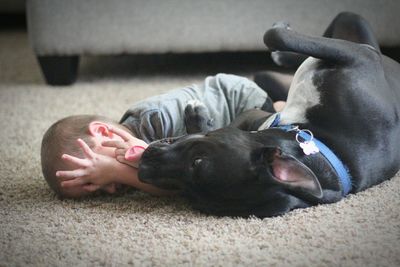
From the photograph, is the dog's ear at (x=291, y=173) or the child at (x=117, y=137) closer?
the dog's ear at (x=291, y=173)

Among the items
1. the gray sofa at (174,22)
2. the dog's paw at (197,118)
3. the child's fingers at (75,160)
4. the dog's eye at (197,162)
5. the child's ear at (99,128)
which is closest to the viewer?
the dog's eye at (197,162)

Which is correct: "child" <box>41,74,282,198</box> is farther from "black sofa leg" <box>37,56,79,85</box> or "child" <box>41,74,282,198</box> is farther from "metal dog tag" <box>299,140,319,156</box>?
"black sofa leg" <box>37,56,79,85</box>

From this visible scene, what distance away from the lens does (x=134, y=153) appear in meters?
1.38

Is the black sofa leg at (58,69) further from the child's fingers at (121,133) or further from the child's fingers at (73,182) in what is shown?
the child's fingers at (73,182)

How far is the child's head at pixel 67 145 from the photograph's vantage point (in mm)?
1398

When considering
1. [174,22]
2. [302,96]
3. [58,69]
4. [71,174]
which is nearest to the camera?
[71,174]

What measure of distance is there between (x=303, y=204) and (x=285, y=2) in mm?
1359

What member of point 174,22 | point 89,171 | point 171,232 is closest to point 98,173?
point 89,171

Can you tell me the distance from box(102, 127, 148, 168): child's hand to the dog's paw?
0.20m

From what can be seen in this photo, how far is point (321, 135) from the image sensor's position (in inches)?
52.3

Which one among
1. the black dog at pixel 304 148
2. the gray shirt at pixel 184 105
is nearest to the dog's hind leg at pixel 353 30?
the black dog at pixel 304 148

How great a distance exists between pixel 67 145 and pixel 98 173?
0.13 meters

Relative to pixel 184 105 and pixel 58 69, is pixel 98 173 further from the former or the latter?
pixel 58 69

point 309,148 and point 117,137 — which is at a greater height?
point 309,148
